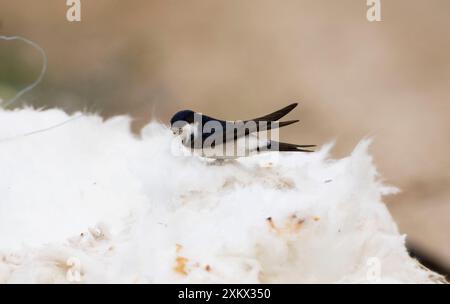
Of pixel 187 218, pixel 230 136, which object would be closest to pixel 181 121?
pixel 230 136

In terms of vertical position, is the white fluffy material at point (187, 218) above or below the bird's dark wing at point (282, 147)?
below

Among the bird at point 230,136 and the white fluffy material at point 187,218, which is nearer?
the white fluffy material at point 187,218

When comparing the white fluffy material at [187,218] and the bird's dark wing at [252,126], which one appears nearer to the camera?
the white fluffy material at [187,218]

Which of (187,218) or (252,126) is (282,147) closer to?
(252,126)

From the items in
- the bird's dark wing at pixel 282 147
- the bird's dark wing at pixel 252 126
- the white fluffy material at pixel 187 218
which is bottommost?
the white fluffy material at pixel 187 218

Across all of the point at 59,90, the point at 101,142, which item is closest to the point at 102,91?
the point at 59,90
